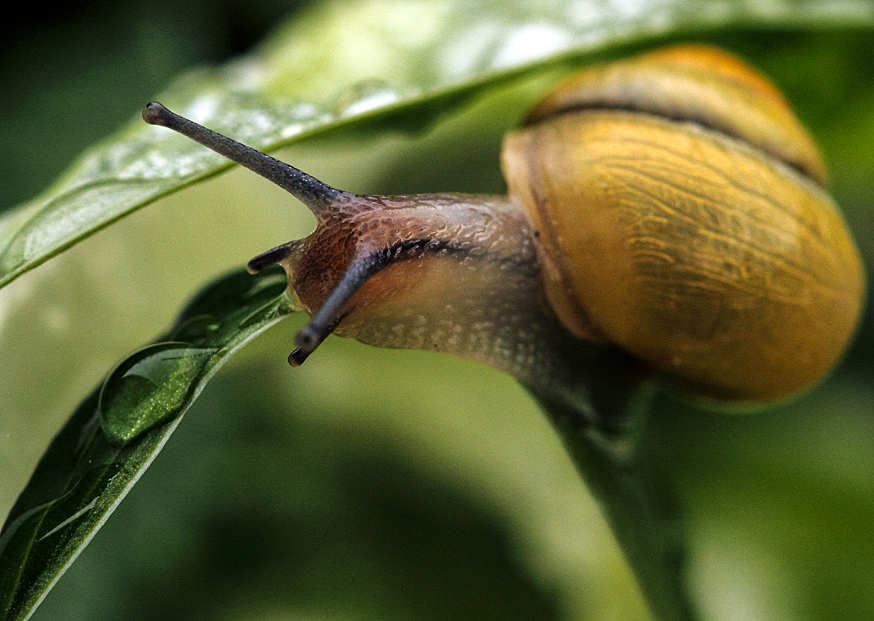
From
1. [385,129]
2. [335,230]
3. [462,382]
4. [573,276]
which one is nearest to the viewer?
[335,230]

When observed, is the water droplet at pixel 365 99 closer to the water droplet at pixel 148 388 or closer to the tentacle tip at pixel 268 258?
the tentacle tip at pixel 268 258

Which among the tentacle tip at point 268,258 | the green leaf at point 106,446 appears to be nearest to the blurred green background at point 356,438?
the green leaf at point 106,446

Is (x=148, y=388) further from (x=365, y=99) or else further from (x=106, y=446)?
(x=365, y=99)

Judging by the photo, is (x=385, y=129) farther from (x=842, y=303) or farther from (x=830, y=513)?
(x=830, y=513)

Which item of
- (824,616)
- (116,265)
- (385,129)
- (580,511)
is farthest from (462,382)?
(824,616)

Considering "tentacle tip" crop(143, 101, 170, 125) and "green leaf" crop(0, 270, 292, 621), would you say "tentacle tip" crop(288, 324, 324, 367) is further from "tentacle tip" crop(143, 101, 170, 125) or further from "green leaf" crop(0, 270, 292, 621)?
"tentacle tip" crop(143, 101, 170, 125)

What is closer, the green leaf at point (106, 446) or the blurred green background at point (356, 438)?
the green leaf at point (106, 446)

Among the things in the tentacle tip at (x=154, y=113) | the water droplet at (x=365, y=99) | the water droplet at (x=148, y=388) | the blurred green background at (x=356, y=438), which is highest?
the tentacle tip at (x=154, y=113)

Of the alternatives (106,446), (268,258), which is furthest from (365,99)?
(106,446)
